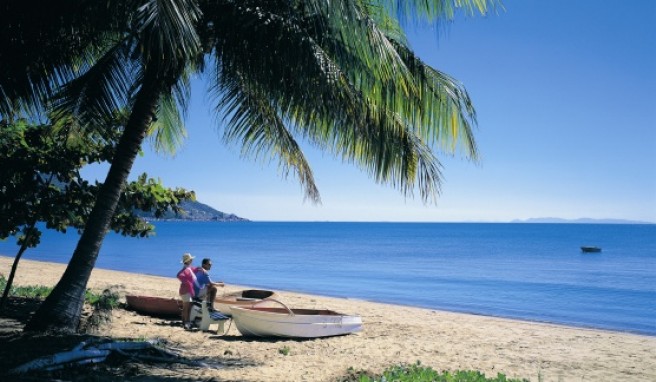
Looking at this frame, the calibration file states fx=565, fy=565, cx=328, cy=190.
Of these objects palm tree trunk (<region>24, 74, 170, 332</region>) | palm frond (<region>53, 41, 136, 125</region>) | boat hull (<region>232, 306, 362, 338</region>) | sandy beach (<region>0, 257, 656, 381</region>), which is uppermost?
palm frond (<region>53, 41, 136, 125</region>)

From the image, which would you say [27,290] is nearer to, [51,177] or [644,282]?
[51,177]

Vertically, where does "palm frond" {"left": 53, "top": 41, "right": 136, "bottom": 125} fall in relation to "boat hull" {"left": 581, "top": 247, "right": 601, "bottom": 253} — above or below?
above

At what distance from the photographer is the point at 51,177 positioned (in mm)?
9398

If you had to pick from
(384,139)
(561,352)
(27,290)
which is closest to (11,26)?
(384,139)

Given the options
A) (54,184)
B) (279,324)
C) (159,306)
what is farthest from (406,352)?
(54,184)

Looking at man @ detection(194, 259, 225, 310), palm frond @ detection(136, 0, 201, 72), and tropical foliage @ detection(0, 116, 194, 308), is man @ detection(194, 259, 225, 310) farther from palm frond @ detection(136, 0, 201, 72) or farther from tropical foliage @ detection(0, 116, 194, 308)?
palm frond @ detection(136, 0, 201, 72)

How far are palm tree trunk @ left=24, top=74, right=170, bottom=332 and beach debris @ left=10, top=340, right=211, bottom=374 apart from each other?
33.8 inches

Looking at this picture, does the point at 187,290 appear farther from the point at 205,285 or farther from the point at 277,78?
the point at 277,78

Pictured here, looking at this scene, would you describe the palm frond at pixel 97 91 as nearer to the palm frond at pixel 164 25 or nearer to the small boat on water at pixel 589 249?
the palm frond at pixel 164 25

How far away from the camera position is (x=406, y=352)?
10.7 metres

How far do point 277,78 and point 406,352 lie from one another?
6119 millimetres

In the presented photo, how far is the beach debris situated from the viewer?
6.02 meters

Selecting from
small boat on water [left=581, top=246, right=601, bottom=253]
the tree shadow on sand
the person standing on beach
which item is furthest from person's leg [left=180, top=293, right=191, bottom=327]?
small boat on water [left=581, top=246, right=601, bottom=253]

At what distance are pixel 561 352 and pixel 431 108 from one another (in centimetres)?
787
